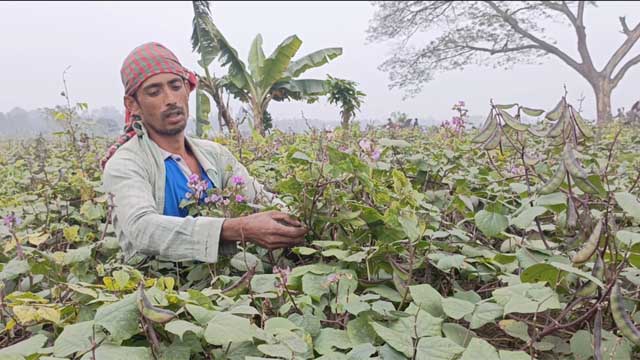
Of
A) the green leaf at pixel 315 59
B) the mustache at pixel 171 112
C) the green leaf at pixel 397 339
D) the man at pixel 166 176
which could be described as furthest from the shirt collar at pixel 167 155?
the green leaf at pixel 315 59

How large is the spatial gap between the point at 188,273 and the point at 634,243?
48.6 inches

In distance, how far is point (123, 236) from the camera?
176 cm

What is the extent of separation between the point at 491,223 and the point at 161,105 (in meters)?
1.43

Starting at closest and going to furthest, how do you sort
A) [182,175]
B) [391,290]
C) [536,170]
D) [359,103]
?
[391,290], [536,170], [182,175], [359,103]

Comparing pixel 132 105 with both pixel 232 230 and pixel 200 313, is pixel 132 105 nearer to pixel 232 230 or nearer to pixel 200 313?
pixel 232 230

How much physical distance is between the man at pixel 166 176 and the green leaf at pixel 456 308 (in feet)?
1.83

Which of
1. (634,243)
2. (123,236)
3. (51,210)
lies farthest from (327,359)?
(51,210)

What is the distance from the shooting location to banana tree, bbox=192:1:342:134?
10.6 metres

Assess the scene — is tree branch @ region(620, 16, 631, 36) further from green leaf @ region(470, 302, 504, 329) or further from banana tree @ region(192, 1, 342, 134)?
green leaf @ region(470, 302, 504, 329)

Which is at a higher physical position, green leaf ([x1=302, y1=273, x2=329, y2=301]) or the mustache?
the mustache

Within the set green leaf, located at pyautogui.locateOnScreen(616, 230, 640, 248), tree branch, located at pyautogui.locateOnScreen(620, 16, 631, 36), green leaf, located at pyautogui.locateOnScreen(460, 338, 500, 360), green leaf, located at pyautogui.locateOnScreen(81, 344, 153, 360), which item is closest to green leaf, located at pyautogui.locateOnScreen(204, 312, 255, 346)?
green leaf, located at pyautogui.locateOnScreen(81, 344, 153, 360)

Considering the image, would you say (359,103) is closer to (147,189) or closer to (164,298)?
(147,189)

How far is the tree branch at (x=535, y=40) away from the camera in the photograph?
19859 mm

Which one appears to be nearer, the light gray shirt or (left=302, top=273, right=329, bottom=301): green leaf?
(left=302, top=273, right=329, bottom=301): green leaf
